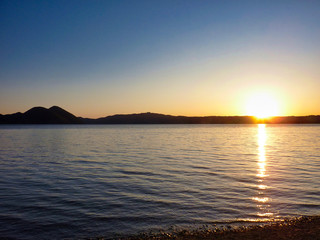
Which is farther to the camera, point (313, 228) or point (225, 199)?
point (225, 199)

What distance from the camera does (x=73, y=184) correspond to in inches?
780

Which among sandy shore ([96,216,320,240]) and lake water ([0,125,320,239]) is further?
lake water ([0,125,320,239])

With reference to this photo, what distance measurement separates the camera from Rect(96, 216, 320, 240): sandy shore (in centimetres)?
978

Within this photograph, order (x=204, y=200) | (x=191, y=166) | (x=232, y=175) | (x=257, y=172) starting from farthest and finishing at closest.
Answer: (x=191, y=166) → (x=257, y=172) → (x=232, y=175) → (x=204, y=200)

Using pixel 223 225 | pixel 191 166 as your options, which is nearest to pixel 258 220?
pixel 223 225

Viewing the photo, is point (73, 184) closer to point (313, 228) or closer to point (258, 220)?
point (258, 220)

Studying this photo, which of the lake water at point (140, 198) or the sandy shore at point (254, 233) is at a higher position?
the sandy shore at point (254, 233)

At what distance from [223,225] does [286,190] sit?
848 centimetres

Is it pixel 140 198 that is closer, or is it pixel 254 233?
pixel 254 233

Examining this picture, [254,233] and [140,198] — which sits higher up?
[254,233]

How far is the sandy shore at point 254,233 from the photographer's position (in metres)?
9.78

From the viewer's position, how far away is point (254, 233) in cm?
1016

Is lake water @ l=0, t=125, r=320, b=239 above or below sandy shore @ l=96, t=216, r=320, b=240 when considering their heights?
below

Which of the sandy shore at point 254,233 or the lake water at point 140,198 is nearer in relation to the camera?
the sandy shore at point 254,233
